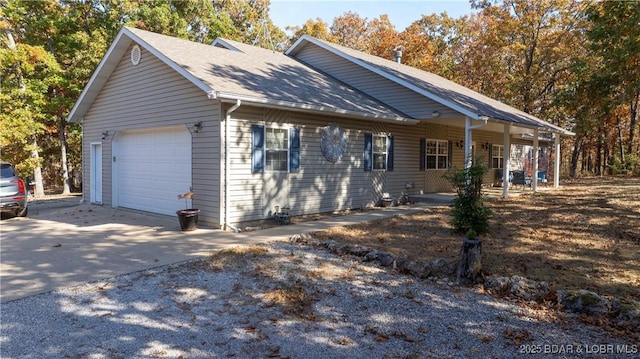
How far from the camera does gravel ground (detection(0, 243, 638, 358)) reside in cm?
358

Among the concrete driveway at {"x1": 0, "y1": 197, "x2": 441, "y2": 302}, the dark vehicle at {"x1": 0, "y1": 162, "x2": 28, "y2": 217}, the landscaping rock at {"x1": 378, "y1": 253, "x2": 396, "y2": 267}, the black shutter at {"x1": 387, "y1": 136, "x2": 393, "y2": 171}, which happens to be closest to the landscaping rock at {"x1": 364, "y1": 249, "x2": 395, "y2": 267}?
the landscaping rock at {"x1": 378, "y1": 253, "x2": 396, "y2": 267}

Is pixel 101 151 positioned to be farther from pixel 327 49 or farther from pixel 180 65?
pixel 327 49

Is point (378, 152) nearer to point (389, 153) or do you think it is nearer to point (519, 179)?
point (389, 153)

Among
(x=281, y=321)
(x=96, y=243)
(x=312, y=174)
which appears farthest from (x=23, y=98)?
(x=281, y=321)

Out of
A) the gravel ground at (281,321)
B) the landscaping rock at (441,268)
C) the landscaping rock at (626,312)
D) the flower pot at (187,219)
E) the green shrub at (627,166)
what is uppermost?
the green shrub at (627,166)

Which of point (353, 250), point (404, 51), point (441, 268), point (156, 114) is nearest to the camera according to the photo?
point (441, 268)

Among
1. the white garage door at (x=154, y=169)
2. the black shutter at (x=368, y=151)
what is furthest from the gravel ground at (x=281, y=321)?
the black shutter at (x=368, y=151)

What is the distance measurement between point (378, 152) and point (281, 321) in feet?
29.6

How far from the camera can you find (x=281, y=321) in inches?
164

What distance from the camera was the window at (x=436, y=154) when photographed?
50.5ft

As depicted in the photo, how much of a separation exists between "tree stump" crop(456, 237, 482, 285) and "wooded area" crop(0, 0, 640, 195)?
7551 mm

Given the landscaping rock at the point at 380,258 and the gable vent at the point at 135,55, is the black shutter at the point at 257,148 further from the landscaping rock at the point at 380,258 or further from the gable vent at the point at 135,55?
the gable vent at the point at 135,55

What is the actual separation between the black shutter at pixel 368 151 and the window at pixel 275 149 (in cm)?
264

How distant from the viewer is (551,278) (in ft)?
17.7
